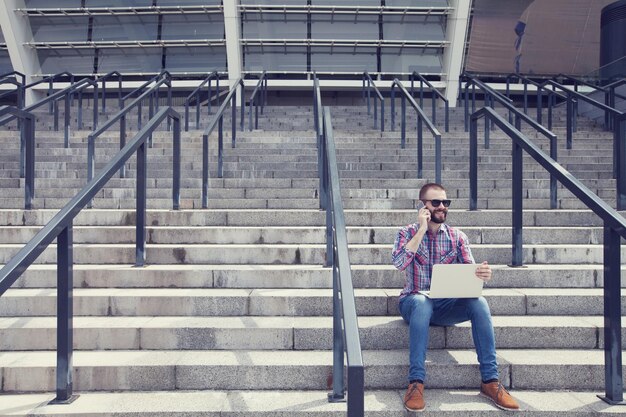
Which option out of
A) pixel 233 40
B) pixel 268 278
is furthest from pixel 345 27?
pixel 268 278

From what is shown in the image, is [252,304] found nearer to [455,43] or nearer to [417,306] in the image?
[417,306]

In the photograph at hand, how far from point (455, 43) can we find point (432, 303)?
14611 millimetres

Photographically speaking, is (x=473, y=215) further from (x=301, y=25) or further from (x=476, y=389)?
(x=301, y=25)

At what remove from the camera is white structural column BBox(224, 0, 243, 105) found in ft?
52.6

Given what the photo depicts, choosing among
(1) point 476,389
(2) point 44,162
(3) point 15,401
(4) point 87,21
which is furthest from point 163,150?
(4) point 87,21

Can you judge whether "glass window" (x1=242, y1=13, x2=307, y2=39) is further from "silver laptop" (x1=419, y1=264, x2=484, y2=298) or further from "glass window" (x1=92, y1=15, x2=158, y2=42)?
"silver laptop" (x1=419, y1=264, x2=484, y2=298)

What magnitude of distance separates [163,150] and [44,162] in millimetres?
1453

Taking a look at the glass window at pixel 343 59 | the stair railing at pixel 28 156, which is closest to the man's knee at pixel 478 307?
the stair railing at pixel 28 156

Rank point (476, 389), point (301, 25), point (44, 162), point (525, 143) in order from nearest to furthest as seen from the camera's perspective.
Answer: point (476, 389), point (525, 143), point (44, 162), point (301, 25)

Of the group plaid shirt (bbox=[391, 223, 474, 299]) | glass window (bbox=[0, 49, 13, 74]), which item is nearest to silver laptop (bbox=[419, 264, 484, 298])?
Answer: plaid shirt (bbox=[391, 223, 474, 299])

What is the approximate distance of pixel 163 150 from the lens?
23.9 feet

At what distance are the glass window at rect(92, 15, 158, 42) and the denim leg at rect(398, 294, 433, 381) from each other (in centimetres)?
1634

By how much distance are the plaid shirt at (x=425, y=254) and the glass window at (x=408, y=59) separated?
14.5m

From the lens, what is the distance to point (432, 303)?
326 centimetres
